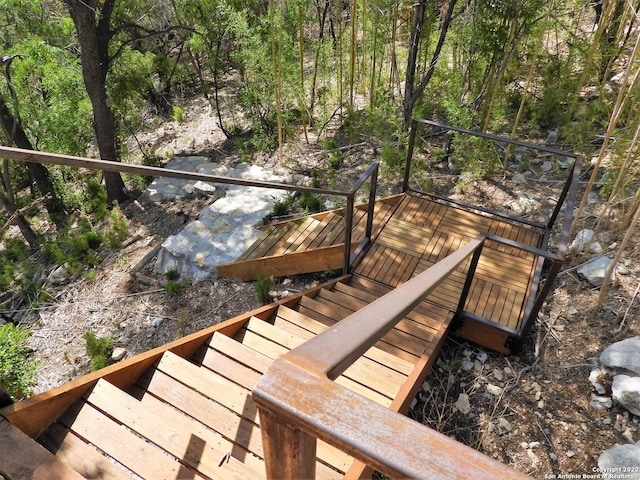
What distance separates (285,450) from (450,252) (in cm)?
316

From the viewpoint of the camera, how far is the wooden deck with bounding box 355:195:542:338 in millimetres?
2961

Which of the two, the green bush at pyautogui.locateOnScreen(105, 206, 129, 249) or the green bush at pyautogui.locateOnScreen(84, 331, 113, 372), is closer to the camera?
the green bush at pyautogui.locateOnScreen(84, 331, 113, 372)

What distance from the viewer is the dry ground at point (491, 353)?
2211 mm

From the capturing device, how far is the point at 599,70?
4.63m

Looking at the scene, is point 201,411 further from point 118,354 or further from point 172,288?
point 172,288

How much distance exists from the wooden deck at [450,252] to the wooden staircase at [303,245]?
22 centimetres

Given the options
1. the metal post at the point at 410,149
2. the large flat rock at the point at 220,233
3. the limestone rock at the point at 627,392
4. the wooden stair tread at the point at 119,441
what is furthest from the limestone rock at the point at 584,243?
the wooden stair tread at the point at 119,441

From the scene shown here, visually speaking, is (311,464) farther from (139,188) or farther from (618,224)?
(139,188)

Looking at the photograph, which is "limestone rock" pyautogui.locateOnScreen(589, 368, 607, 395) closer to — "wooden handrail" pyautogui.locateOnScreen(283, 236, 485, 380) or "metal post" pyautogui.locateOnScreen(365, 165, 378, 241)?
"metal post" pyautogui.locateOnScreen(365, 165, 378, 241)

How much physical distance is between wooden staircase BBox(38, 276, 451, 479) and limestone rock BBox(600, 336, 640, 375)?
102 centimetres

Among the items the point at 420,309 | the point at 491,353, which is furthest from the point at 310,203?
the point at 491,353

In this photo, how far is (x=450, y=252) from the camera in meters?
3.44

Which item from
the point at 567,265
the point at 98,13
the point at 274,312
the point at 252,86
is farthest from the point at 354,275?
the point at 98,13

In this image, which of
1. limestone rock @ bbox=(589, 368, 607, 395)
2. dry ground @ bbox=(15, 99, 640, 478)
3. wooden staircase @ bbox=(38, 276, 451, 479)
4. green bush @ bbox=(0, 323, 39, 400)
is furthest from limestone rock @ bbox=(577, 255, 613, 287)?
green bush @ bbox=(0, 323, 39, 400)
